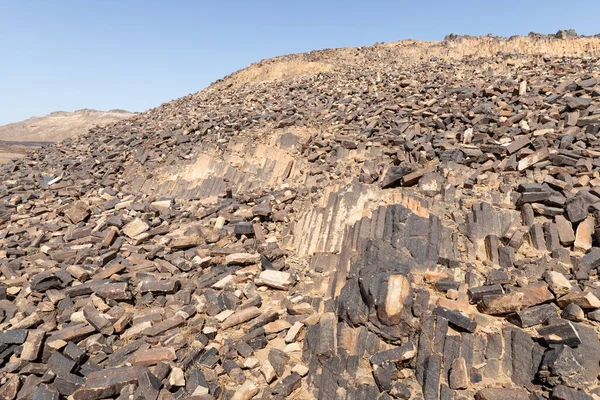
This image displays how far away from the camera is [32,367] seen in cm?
555

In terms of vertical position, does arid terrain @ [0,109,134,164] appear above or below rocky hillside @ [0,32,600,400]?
above

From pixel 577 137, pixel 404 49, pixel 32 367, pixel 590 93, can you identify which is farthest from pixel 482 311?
pixel 404 49

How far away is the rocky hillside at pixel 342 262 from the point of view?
4.66m

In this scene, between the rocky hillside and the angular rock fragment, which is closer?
the rocky hillside

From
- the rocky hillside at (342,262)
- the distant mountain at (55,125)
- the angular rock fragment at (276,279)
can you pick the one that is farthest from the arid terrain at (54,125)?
the angular rock fragment at (276,279)

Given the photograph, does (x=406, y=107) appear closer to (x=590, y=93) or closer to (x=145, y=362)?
(x=590, y=93)

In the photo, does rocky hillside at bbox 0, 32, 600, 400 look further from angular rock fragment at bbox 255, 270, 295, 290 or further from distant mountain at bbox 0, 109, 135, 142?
distant mountain at bbox 0, 109, 135, 142

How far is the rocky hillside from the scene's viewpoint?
4.66m

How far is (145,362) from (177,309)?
1.32m

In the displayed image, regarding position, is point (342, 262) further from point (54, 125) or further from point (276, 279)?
point (54, 125)

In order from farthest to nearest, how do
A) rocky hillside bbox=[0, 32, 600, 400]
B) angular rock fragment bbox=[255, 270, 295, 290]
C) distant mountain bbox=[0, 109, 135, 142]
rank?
distant mountain bbox=[0, 109, 135, 142] → angular rock fragment bbox=[255, 270, 295, 290] → rocky hillside bbox=[0, 32, 600, 400]

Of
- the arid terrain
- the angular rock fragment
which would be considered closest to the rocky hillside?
the angular rock fragment

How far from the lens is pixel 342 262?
675 cm

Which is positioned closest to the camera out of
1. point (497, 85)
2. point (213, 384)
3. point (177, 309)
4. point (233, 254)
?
point (213, 384)
